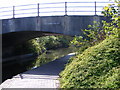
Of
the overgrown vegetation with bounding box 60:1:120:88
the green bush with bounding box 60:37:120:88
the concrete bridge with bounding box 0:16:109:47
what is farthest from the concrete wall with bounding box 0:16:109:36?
the green bush with bounding box 60:37:120:88

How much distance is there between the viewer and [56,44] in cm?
4706

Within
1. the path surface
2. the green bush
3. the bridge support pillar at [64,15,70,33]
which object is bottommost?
the path surface

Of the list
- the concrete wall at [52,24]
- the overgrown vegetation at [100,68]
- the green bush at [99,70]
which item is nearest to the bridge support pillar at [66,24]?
the concrete wall at [52,24]

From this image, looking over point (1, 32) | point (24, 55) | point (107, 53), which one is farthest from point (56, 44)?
point (107, 53)

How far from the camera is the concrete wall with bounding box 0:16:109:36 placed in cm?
1341

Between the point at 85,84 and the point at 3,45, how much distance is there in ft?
55.3

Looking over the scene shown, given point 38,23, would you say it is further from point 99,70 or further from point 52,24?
point 99,70

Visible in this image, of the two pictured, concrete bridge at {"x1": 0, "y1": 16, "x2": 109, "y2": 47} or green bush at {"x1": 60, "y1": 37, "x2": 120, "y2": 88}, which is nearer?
green bush at {"x1": 60, "y1": 37, "x2": 120, "y2": 88}

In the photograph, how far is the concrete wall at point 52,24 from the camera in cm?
1341

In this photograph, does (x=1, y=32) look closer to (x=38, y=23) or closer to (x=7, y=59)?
(x=38, y=23)

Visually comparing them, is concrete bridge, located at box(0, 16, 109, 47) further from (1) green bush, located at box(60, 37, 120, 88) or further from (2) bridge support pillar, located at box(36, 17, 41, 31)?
(1) green bush, located at box(60, 37, 120, 88)

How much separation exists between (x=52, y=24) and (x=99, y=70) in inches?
335

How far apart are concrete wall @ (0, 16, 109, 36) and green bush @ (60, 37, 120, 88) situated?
236 inches

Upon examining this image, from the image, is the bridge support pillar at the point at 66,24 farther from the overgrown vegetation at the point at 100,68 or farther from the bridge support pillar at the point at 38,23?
the overgrown vegetation at the point at 100,68
